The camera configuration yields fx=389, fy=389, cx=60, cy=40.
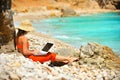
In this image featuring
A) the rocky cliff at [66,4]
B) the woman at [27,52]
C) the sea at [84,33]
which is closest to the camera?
the woman at [27,52]

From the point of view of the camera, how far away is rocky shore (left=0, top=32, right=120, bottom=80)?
24.6ft

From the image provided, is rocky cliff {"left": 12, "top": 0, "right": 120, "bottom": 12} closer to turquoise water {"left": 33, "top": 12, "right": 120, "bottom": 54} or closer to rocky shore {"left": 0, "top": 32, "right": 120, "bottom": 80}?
turquoise water {"left": 33, "top": 12, "right": 120, "bottom": 54}

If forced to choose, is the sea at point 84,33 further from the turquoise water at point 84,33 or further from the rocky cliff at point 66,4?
the rocky cliff at point 66,4

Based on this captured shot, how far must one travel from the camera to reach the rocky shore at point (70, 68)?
24.6 ft

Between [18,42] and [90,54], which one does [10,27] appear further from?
[90,54]

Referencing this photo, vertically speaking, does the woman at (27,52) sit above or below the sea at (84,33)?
above

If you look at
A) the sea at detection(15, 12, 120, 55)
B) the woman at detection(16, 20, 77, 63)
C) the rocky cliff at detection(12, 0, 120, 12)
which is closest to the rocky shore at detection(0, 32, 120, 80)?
the woman at detection(16, 20, 77, 63)

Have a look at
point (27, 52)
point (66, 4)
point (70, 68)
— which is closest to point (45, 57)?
point (27, 52)

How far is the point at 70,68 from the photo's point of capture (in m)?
9.17

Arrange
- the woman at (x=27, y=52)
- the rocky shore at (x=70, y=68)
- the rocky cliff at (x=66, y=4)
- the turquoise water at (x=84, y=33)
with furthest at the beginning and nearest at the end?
the rocky cliff at (x=66, y=4) → the turquoise water at (x=84, y=33) → the woman at (x=27, y=52) → the rocky shore at (x=70, y=68)

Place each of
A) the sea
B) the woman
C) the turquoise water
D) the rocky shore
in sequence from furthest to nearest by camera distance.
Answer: the turquoise water < the sea < the woman < the rocky shore

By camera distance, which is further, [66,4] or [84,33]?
[66,4]

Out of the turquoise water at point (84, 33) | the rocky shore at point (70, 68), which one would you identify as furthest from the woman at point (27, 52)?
the turquoise water at point (84, 33)

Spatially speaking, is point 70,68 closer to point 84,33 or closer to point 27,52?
point 27,52
